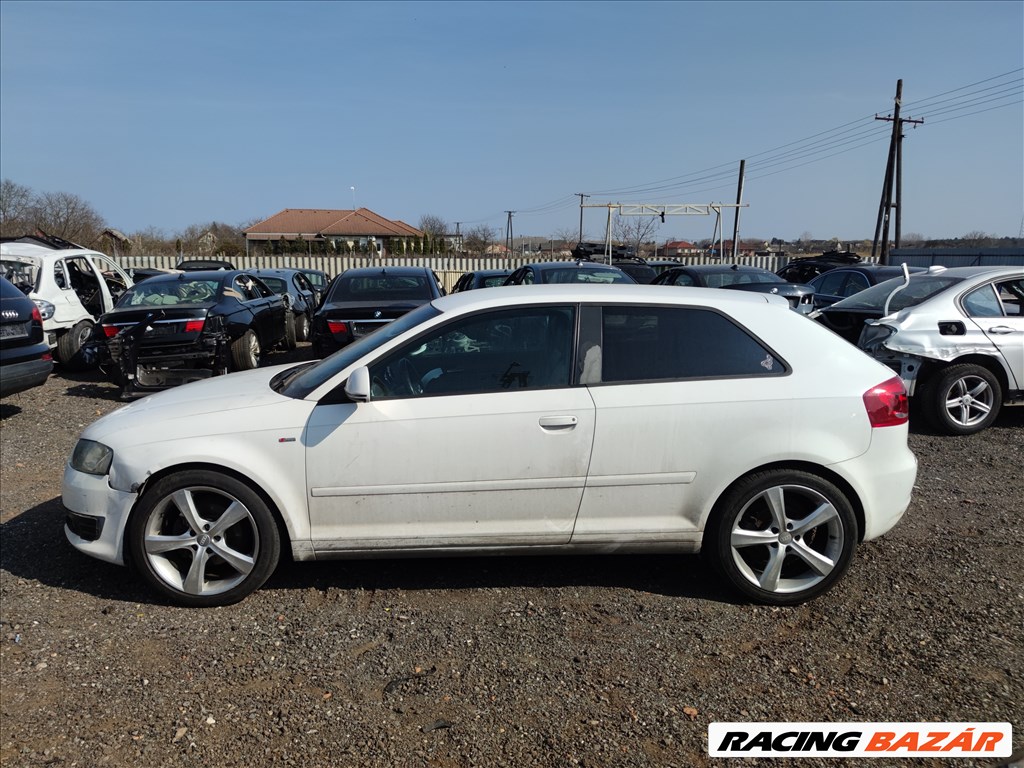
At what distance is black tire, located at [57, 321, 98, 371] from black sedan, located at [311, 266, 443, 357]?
4.17 metres

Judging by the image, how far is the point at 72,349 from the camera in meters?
11.1

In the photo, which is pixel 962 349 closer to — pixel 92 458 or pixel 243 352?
pixel 92 458

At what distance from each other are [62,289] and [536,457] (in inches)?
414

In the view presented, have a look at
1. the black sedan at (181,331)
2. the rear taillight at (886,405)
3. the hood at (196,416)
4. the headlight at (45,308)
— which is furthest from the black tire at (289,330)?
the rear taillight at (886,405)

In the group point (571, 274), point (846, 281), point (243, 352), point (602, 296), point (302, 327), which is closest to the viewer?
point (602, 296)

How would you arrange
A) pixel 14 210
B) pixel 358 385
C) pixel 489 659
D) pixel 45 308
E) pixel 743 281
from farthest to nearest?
pixel 14 210 → pixel 743 281 → pixel 45 308 → pixel 358 385 → pixel 489 659

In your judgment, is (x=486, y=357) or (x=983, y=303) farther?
(x=983, y=303)

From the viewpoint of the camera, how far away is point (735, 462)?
3.66 m

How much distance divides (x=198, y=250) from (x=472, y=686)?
3811 cm

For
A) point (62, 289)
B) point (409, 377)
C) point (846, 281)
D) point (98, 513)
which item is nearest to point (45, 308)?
point (62, 289)

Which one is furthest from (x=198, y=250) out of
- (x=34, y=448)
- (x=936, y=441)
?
(x=936, y=441)

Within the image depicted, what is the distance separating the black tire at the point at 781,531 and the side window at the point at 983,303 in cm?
464

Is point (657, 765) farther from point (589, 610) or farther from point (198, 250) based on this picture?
point (198, 250)

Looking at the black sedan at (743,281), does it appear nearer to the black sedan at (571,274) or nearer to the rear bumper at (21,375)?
the black sedan at (571,274)
